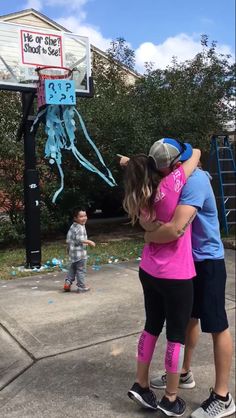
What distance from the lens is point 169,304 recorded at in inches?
110

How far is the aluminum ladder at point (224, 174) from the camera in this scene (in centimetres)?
1002

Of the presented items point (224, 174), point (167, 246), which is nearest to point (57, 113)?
point (167, 246)

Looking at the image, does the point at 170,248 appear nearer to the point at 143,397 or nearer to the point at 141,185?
the point at 141,185

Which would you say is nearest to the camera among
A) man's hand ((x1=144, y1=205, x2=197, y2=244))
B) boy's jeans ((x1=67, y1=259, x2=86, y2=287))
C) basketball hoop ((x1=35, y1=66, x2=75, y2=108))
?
man's hand ((x1=144, y1=205, x2=197, y2=244))

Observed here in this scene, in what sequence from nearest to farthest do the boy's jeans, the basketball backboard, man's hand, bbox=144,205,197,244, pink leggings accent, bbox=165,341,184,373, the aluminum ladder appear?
man's hand, bbox=144,205,197,244, pink leggings accent, bbox=165,341,184,373, the boy's jeans, the basketball backboard, the aluminum ladder

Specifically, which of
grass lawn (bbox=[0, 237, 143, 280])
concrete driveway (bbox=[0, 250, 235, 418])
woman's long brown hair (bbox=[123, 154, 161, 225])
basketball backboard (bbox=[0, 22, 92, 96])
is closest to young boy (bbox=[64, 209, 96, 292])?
concrete driveway (bbox=[0, 250, 235, 418])

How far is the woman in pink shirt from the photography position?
2701 millimetres

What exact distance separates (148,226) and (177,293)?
417 millimetres

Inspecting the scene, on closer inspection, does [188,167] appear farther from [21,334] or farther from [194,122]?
[194,122]

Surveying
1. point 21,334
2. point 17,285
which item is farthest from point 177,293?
point 17,285

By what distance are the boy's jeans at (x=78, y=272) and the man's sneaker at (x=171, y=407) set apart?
9.06 feet

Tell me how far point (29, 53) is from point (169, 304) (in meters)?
5.12

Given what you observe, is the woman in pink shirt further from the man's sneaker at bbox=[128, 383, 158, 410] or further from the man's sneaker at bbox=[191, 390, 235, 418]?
the man's sneaker at bbox=[191, 390, 235, 418]

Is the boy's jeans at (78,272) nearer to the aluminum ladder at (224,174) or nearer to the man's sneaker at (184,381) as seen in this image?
the man's sneaker at (184,381)
